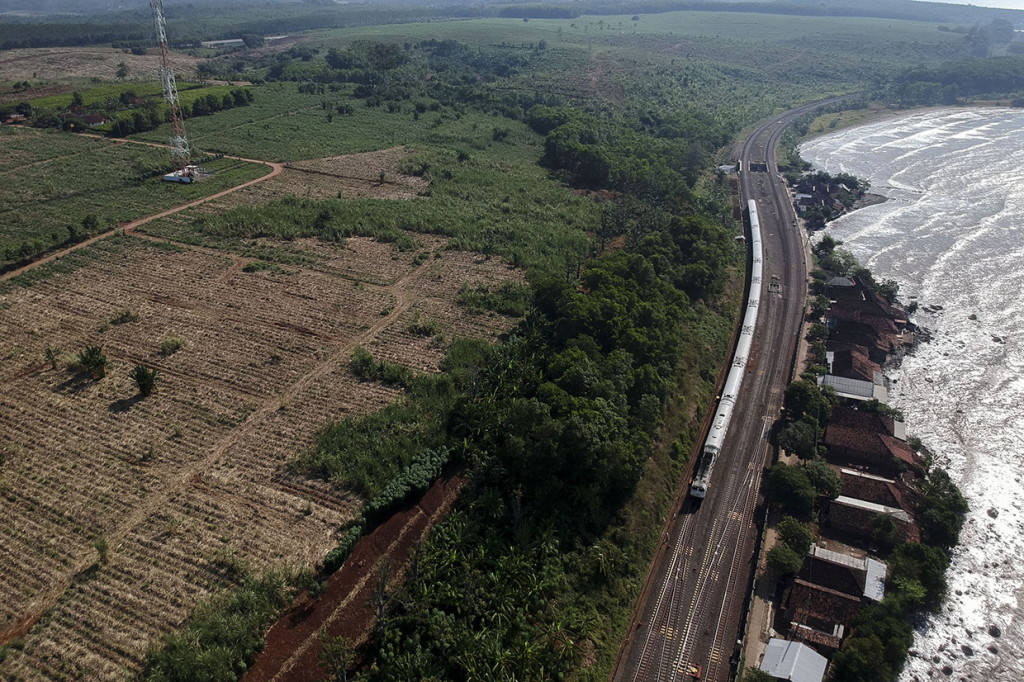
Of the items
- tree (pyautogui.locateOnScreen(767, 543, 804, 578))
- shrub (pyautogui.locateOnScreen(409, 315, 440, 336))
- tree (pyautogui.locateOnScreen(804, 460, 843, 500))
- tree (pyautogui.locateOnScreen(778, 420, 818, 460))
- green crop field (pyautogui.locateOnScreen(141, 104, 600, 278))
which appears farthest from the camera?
green crop field (pyautogui.locateOnScreen(141, 104, 600, 278))

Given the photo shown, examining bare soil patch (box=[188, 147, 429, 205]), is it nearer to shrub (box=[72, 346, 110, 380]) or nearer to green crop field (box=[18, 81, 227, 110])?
shrub (box=[72, 346, 110, 380])

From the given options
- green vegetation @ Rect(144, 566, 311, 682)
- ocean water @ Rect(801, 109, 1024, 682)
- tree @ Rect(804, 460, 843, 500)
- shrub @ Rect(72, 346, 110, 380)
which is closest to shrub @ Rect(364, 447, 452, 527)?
green vegetation @ Rect(144, 566, 311, 682)

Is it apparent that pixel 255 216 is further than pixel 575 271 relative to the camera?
Yes

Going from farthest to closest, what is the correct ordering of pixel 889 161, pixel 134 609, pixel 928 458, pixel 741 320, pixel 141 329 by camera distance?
pixel 889 161
pixel 741 320
pixel 141 329
pixel 928 458
pixel 134 609

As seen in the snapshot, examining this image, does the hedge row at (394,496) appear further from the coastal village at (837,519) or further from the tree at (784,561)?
the tree at (784,561)

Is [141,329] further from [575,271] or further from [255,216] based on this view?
[575,271]

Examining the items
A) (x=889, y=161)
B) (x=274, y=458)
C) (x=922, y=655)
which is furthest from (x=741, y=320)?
(x=889, y=161)

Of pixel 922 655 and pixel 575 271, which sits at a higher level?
pixel 575 271

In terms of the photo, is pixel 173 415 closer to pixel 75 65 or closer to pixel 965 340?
pixel 965 340
